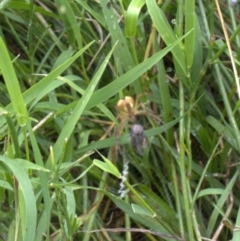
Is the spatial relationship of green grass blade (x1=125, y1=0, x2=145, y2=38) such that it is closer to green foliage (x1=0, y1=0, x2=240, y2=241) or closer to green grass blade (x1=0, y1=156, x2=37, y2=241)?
green foliage (x1=0, y1=0, x2=240, y2=241)

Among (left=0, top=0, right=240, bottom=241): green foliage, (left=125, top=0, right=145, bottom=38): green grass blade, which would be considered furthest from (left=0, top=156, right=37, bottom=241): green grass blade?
(left=125, top=0, right=145, bottom=38): green grass blade

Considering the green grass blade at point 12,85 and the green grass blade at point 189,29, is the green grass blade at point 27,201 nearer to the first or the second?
the green grass blade at point 12,85

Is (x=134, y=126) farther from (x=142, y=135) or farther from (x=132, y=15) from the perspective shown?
(x=132, y=15)

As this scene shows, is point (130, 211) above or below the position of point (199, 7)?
below

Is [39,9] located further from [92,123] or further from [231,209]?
[231,209]

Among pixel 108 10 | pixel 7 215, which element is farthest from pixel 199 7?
pixel 7 215

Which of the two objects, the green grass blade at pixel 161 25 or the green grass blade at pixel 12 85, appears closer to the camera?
the green grass blade at pixel 12 85

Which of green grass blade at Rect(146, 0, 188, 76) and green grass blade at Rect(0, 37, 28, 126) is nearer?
green grass blade at Rect(0, 37, 28, 126)

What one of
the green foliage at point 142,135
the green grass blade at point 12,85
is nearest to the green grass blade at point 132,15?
the green foliage at point 142,135

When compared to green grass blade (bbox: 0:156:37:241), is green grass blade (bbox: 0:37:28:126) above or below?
above
